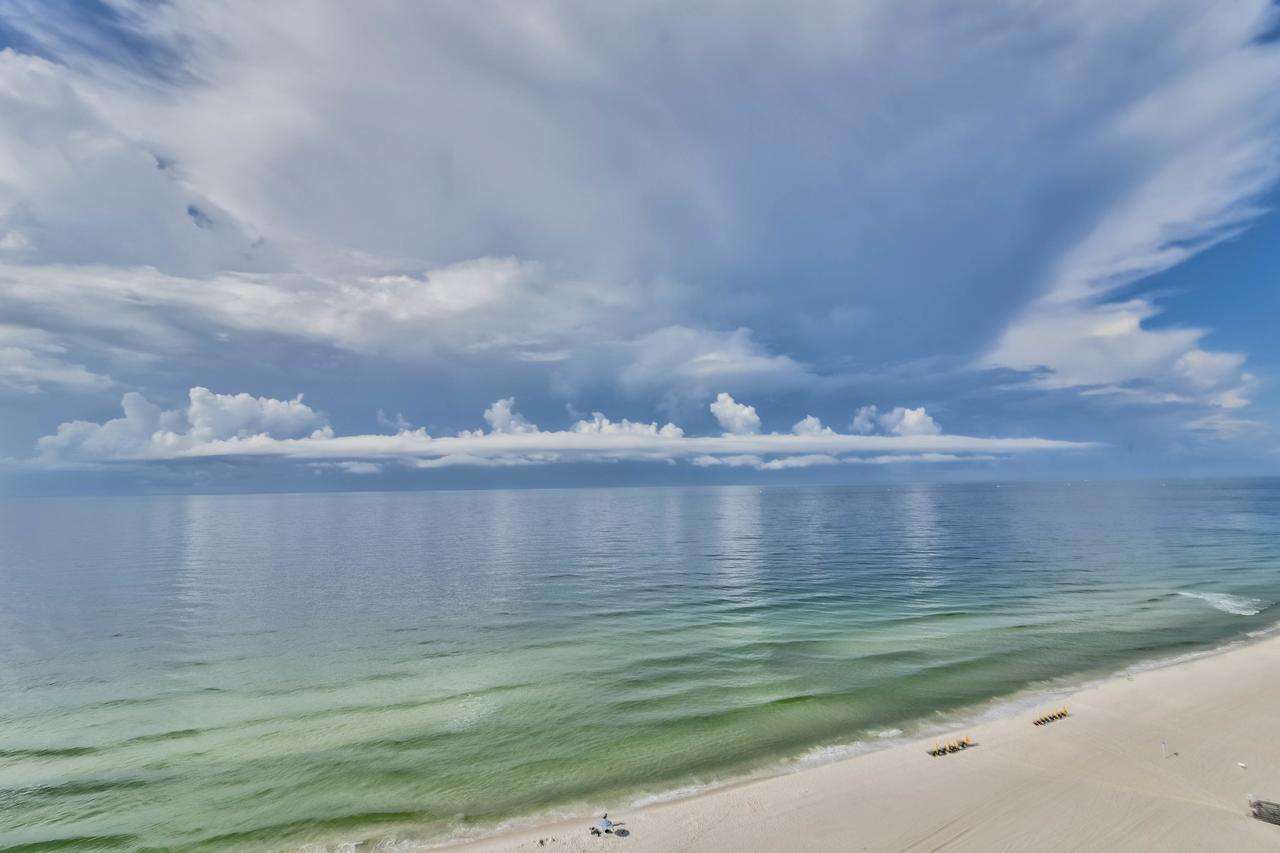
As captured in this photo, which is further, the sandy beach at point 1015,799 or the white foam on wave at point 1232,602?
the white foam on wave at point 1232,602

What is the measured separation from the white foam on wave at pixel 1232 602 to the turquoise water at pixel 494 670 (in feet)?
1.14

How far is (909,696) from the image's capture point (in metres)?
26.9

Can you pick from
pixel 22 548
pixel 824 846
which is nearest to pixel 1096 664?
pixel 824 846

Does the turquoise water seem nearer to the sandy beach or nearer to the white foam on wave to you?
the white foam on wave

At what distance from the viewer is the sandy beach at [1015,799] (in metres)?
15.4

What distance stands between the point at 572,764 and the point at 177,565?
280ft

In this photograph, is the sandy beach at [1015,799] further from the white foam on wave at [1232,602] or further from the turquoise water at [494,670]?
the white foam on wave at [1232,602]

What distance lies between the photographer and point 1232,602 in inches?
1810

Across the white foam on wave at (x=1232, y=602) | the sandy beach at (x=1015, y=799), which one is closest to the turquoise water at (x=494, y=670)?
the white foam on wave at (x=1232, y=602)

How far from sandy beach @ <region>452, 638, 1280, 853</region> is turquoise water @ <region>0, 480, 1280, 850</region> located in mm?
2260

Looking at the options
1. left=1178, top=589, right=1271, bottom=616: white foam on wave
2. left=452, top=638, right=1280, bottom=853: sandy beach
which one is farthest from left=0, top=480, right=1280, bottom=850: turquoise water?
left=452, top=638, right=1280, bottom=853: sandy beach

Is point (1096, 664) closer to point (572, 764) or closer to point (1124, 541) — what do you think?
point (572, 764)

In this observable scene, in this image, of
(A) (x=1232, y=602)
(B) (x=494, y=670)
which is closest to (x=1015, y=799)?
(B) (x=494, y=670)

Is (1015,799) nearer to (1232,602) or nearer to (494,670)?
(494,670)
